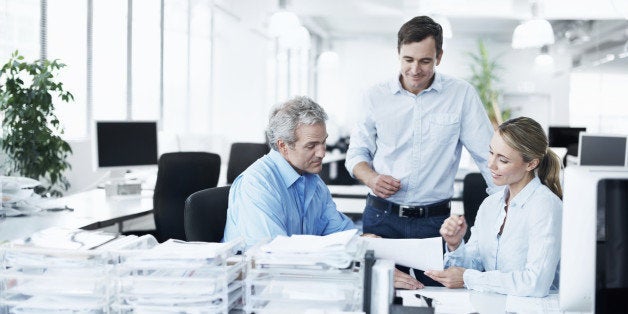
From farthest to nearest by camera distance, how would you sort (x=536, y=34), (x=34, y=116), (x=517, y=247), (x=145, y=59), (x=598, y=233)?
1. (x=145, y=59)
2. (x=536, y=34)
3. (x=34, y=116)
4. (x=517, y=247)
5. (x=598, y=233)

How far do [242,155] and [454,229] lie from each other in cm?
371

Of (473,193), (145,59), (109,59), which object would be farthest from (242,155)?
(473,193)

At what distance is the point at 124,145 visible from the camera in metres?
4.45

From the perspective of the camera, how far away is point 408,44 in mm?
2459

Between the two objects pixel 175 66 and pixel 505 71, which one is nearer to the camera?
pixel 175 66

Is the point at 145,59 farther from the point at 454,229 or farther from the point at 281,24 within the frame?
the point at 454,229

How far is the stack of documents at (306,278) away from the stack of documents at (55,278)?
1.10 feet

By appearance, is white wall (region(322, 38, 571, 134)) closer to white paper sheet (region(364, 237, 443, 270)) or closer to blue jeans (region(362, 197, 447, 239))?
blue jeans (region(362, 197, 447, 239))

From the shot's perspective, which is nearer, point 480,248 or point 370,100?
point 480,248

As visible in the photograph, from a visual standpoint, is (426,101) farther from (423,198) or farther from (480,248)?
(480,248)

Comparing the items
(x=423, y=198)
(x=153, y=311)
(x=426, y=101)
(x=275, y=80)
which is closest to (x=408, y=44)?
(x=426, y=101)

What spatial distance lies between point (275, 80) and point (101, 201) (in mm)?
8695

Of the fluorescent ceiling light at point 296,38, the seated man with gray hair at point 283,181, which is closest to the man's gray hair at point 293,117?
the seated man with gray hair at point 283,181

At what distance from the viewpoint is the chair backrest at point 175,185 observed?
3.74 metres
